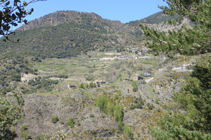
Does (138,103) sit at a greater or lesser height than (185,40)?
lesser

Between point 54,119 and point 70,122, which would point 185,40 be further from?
point 54,119

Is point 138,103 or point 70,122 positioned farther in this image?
point 138,103

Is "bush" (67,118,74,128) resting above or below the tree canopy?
below

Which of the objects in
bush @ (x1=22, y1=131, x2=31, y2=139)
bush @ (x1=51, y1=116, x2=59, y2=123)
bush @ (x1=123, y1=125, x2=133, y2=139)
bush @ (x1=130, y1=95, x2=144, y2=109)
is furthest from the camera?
bush @ (x1=130, y1=95, x2=144, y2=109)

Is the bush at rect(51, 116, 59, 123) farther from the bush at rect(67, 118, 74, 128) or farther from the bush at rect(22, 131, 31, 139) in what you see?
the bush at rect(22, 131, 31, 139)

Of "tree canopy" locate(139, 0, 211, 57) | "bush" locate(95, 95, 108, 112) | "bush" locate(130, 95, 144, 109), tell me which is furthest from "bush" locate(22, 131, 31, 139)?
"tree canopy" locate(139, 0, 211, 57)

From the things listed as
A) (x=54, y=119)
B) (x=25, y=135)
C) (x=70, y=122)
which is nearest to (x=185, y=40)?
(x=25, y=135)

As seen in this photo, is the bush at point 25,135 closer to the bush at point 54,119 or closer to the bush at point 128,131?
the bush at point 54,119

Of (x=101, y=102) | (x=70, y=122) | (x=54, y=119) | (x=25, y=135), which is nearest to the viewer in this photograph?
(x=25, y=135)

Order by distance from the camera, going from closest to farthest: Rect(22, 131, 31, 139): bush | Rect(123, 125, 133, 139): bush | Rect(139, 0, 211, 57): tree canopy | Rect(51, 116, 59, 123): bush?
Rect(139, 0, 211, 57): tree canopy → Rect(22, 131, 31, 139): bush → Rect(123, 125, 133, 139): bush → Rect(51, 116, 59, 123): bush

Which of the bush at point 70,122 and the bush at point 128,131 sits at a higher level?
the bush at point 70,122

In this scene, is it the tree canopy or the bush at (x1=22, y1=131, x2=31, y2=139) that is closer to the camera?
the tree canopy

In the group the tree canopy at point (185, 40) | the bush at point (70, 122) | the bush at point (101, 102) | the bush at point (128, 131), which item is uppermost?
the tree canopy at point (185, 40)

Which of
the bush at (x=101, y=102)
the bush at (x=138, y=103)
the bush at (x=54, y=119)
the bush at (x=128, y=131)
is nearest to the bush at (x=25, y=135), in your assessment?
the bush at (x=54, y=119)
